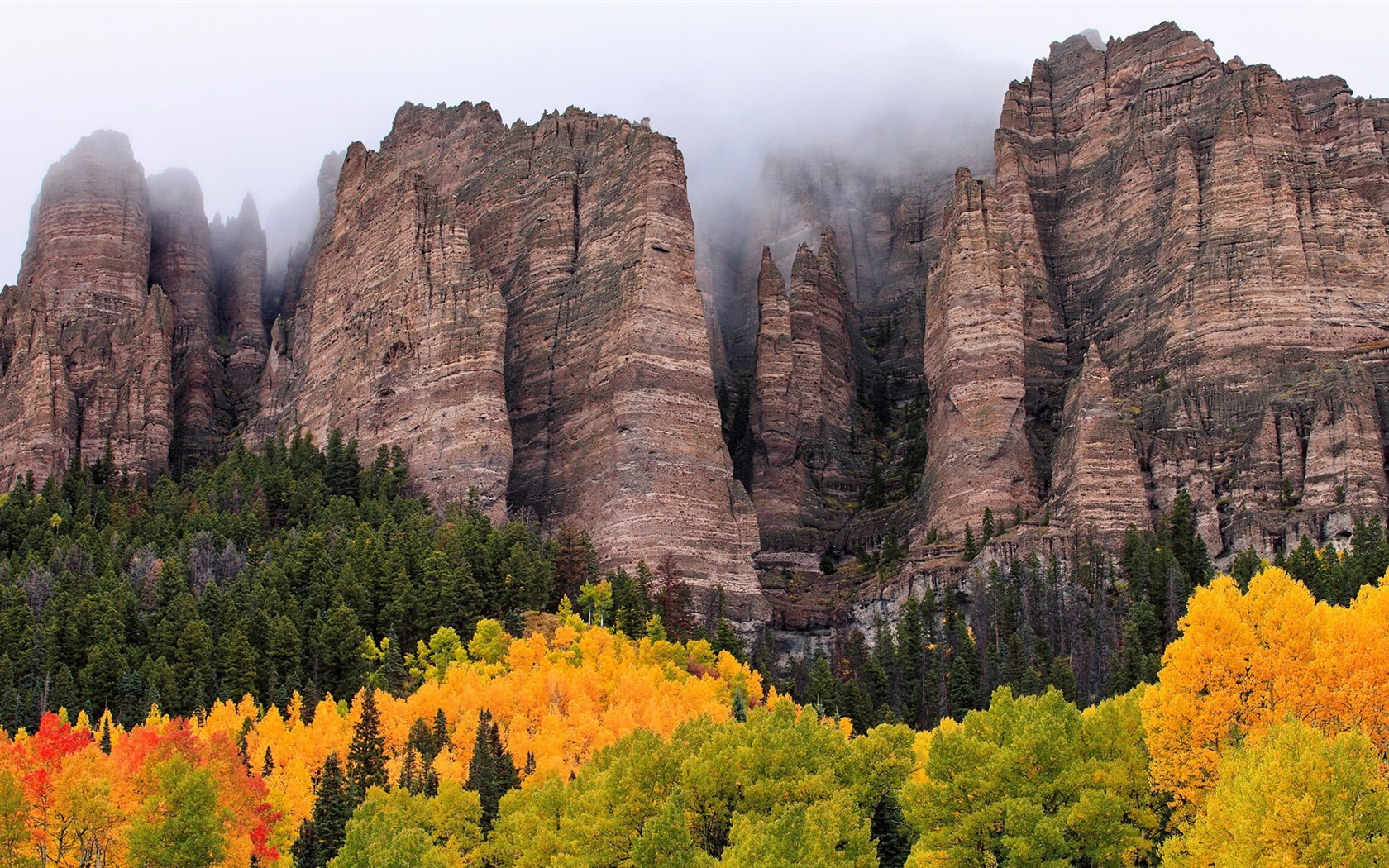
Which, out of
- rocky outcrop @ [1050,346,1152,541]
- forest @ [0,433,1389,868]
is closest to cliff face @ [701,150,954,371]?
rocky outcrop @ [1050,346,1152,541]

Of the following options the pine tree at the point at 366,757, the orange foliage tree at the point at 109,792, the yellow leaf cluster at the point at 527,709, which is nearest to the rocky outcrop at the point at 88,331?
the yellow leaf cluster at the point at 527,709

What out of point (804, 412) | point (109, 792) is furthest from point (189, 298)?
point (109, 792)

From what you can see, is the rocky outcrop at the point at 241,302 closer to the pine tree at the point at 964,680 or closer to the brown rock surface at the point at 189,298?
the brown rock surface at the point at 189,298

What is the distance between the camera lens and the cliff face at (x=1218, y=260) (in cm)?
12006

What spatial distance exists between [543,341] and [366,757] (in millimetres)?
63992

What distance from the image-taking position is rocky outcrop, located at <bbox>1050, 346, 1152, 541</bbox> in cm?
12088

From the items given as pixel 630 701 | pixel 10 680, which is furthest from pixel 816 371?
pixel 10 680

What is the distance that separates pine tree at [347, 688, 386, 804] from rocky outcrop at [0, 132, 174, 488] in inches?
2651

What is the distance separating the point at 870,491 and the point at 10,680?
7432 cm

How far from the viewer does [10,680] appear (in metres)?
95.0

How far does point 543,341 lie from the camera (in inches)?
5576

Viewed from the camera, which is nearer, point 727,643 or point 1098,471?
point 727,643

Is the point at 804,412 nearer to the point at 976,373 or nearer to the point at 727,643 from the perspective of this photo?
the point at 976,373

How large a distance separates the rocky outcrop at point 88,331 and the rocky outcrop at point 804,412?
4882cm
